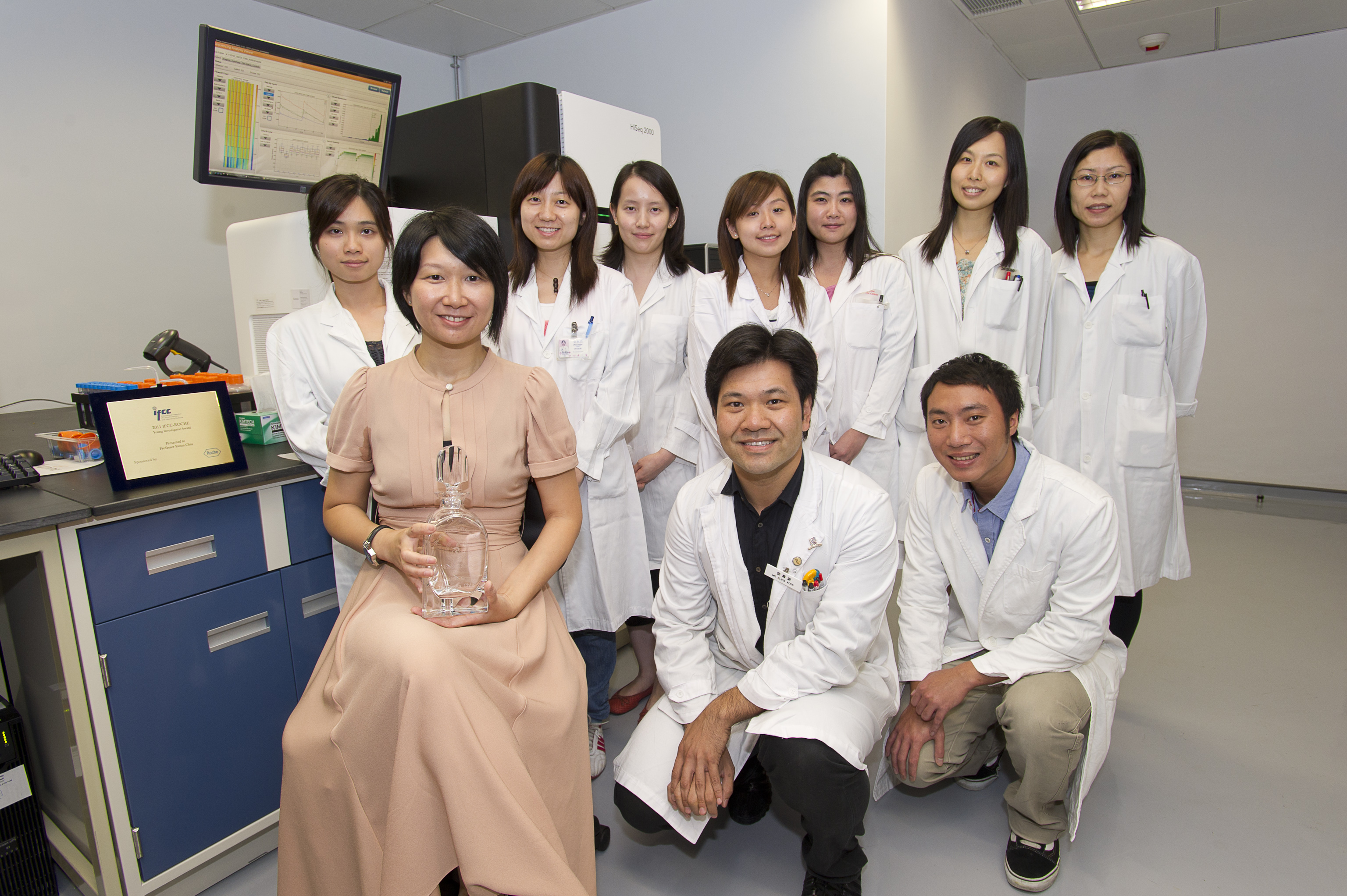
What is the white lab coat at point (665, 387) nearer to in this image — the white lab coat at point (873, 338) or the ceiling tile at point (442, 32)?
the white lab coat at point (873, 338)

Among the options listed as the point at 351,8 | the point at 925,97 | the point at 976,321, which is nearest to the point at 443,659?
the point at 976,321

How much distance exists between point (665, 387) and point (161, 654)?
53.5 inches

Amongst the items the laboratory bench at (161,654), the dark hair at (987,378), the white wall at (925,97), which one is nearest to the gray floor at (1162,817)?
the laboratory bench at (161,654)

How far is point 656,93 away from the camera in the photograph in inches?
151

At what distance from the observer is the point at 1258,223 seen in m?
4.35

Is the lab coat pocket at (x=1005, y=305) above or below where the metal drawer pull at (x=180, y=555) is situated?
above

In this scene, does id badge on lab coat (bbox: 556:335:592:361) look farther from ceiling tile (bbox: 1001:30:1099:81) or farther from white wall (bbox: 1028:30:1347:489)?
white wall (bbox: 1028:30:1347:489)

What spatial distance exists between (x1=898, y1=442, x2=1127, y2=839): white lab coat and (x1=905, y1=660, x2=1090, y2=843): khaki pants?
3 centimetres

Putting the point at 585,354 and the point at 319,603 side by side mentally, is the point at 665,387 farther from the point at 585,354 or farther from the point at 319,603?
the point at 319,603

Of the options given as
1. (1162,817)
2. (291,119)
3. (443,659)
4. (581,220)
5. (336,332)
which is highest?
(291,119)

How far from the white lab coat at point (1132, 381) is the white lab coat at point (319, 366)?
5.82 feet

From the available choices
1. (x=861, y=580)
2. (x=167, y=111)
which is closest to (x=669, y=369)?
(x=861, y=580)

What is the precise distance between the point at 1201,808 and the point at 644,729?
1.33 metres

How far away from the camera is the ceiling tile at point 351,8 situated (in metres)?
3.60
